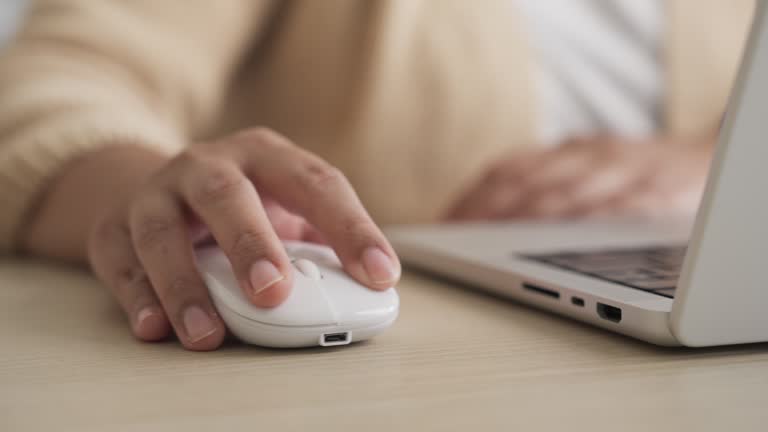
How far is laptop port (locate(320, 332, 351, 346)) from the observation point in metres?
0.40

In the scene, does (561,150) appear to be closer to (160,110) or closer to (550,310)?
(160,110)

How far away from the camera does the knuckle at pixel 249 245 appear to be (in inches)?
16.1

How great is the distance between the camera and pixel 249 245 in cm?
42

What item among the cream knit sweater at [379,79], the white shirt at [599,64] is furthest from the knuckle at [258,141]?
the white shirt at [599,64]

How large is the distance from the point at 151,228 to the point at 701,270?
309 mm

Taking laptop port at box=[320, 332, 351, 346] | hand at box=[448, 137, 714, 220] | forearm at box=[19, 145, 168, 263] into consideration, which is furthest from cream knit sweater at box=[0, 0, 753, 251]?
laptop port at box=[320, 332, 351, 346]

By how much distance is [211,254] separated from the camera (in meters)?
0.48

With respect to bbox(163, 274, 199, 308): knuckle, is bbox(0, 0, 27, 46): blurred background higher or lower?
lower

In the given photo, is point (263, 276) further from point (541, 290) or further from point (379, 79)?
point (379, 79)

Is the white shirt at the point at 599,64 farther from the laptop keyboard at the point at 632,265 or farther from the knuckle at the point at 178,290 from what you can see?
the knuckle at the point at 178,290

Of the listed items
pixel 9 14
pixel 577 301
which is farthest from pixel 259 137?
pixel 9 14

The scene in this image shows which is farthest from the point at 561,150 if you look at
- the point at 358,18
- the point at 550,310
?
the point at 550,310

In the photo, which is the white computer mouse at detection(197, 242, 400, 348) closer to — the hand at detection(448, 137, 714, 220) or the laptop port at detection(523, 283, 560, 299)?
the laptop port at detection(523, 283, 560, 299)

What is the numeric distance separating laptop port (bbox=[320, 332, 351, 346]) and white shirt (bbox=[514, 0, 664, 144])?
952 millimetres
